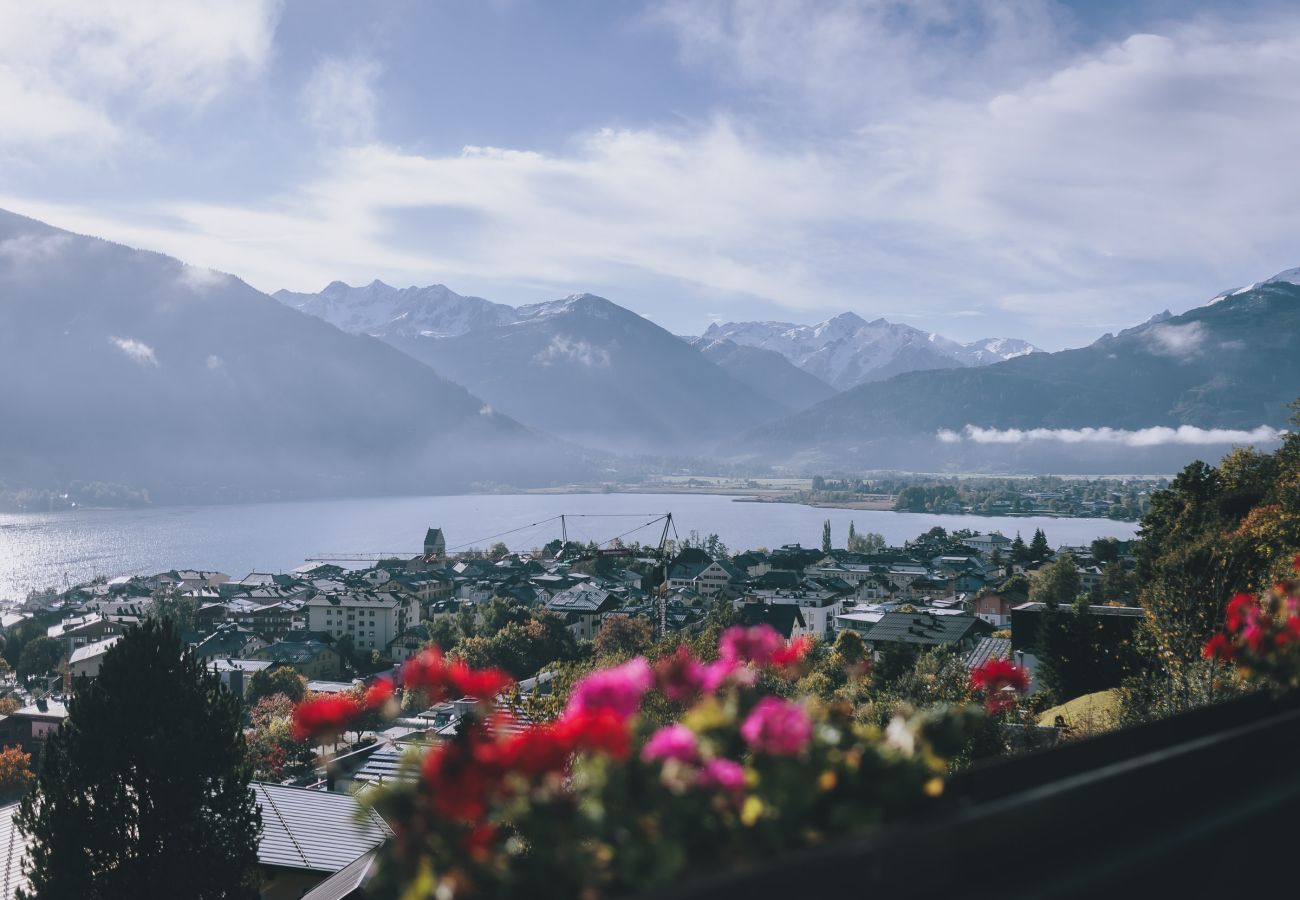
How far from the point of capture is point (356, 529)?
99.1 meters

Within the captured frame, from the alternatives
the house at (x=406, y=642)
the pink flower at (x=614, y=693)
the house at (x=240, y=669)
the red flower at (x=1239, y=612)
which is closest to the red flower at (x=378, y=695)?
the pink flower at (x=614, y=693)

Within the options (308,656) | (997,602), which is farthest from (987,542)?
(308,656)

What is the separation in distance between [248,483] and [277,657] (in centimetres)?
14271

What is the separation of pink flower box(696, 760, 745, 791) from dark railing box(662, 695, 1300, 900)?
0.15 meters

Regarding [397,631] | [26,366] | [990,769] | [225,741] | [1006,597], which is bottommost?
[397,631]

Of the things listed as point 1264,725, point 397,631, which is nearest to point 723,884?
point 1264,725

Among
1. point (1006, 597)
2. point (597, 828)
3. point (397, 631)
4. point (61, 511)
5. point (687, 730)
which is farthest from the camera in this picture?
point (61, 511)

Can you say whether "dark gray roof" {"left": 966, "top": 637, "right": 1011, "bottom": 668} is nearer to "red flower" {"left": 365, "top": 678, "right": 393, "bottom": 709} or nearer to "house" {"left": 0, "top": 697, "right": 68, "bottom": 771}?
"red flower" {"left": 365, "top": 678, "right": 393, "bottom": 709}

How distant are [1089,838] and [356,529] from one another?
103482 millimetres

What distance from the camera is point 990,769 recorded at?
1635mm

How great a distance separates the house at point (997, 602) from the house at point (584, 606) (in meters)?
16.1

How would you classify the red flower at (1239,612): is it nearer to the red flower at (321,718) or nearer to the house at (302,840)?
the red flower at (321,718)

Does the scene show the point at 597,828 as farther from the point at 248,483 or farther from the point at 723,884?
the point at 248,483

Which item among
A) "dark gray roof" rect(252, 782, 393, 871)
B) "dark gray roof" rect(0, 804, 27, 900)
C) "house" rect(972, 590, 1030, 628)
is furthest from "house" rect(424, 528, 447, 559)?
"dark gray roof" rect(0, 804, 27, 900)
